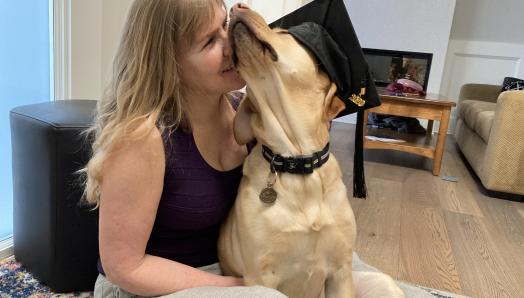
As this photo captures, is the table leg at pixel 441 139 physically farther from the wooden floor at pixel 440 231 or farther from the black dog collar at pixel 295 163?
the black dog collar at pixel 295 163

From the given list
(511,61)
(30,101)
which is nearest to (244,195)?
(30,101)

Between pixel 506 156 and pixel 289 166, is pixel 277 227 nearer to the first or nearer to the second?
pixel 289 166

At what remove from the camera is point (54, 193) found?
1460 millimetres

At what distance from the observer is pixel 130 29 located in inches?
39.4

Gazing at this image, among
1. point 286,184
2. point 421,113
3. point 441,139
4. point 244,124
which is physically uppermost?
point 244,124

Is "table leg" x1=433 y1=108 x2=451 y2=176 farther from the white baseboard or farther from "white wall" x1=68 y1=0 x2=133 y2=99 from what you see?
the white baseboard

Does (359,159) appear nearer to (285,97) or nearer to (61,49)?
(285,97)

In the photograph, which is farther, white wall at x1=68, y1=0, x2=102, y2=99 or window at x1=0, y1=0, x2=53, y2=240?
white wall at x1=68, y1=0, x2=102, y2=99

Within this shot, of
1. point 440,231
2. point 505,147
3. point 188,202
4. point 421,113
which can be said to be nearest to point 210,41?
point 188,202

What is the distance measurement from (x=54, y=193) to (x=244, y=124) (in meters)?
0.75

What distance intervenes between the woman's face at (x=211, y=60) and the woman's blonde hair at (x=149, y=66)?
0.06ft

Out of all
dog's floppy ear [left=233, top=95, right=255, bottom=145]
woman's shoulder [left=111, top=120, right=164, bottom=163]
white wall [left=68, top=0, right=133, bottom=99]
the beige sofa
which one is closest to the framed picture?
the beige sofa

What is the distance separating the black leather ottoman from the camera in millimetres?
1422

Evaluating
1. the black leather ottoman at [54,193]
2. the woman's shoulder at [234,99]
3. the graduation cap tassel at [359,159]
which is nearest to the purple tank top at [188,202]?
the woman's shoulder at [234,99]
